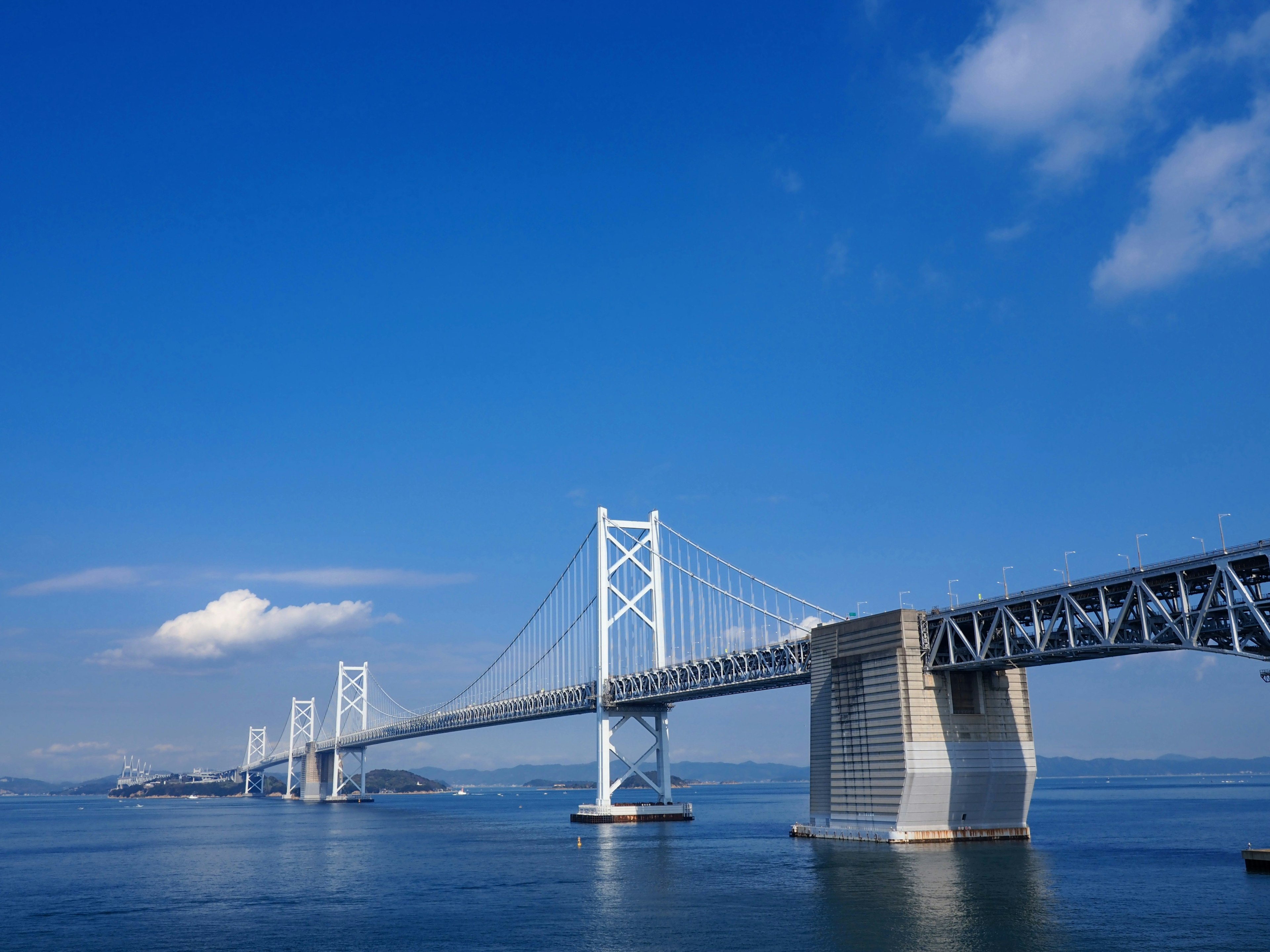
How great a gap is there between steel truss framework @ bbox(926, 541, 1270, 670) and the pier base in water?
41.9m

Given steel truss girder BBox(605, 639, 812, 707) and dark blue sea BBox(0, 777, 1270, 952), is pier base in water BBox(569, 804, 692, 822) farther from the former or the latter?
steel truss girder BBox(605, 639, 812, 707)

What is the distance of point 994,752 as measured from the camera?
173 ft

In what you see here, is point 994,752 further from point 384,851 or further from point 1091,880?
point 384,851

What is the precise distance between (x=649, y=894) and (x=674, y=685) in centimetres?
3784

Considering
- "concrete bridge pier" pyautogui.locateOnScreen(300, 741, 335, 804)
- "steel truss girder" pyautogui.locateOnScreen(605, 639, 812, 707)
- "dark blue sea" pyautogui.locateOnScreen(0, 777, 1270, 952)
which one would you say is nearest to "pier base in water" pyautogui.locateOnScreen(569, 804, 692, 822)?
"dark blue sea" pyautogui.locateOnScreen(0, 777, 1270, 952)

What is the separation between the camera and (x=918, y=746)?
50.8 metres

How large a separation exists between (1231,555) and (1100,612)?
22.6 ft

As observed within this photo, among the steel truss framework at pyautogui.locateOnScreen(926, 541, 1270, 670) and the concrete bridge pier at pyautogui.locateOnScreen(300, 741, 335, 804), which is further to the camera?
the concrete bridge pier at pyautogui.locateOnScreen(300, 741, 335, 804)

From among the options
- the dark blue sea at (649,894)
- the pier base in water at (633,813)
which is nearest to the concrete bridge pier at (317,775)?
the dark blue sea at (649,894)

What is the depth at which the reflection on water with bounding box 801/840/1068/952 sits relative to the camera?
29781 millimetres

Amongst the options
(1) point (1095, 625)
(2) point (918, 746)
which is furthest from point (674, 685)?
(1) point (1095, 625)

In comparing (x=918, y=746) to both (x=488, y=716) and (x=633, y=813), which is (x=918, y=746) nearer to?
(x=633, y=813)

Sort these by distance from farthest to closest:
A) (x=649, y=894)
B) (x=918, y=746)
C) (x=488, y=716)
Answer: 1. (x=488, y=716)
2. (x=918, y=746)
3. (x=649, y=894)

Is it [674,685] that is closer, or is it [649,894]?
[649,894]
